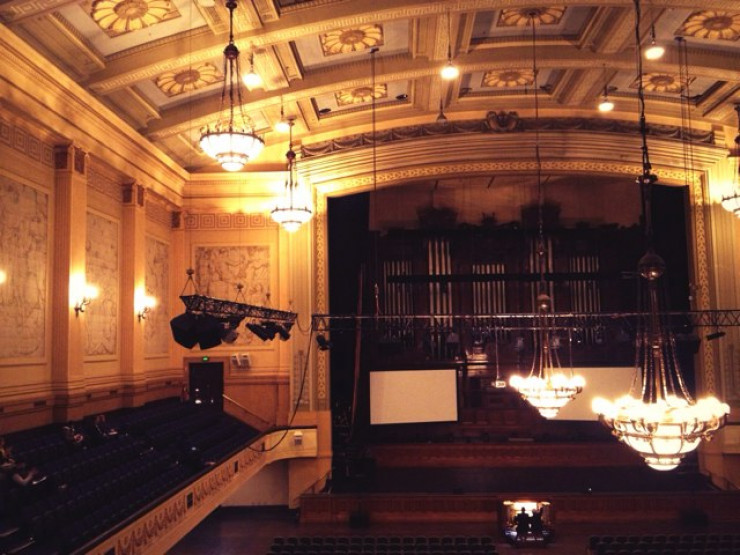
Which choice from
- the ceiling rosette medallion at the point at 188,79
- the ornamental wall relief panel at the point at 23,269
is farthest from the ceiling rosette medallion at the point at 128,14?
the ornamental wall relief panel at the point at 23,269

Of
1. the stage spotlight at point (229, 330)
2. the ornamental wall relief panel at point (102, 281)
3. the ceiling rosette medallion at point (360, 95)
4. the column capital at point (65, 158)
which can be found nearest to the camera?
the stage spotlight at point (229, 330)

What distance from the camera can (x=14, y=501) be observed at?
680cm

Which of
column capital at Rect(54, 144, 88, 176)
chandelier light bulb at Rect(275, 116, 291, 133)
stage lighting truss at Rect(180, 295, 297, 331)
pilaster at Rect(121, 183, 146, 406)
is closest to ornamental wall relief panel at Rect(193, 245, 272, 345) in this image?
pilaster at Rect(121, 183, 146, 406)

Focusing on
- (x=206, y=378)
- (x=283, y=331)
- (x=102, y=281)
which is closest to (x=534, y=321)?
(x=283, y=331)

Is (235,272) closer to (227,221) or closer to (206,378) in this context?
(227,221)

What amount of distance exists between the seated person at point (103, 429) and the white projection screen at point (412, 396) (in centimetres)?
749

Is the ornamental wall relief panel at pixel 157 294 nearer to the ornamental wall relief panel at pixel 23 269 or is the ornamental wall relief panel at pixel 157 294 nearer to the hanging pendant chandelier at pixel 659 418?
the ornamental wall relief panel at pixel 23 269

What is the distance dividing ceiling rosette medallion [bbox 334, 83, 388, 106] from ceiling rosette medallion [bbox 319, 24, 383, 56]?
185 cm

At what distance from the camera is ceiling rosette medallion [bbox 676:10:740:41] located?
10.2 meters

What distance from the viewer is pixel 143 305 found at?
1252 cm

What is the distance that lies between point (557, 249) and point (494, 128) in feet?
13.2

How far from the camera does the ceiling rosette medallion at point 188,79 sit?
1088cm

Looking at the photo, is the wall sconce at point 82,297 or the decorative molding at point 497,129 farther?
the decorative molding at point 497,129

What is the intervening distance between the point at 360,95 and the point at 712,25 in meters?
6.19
